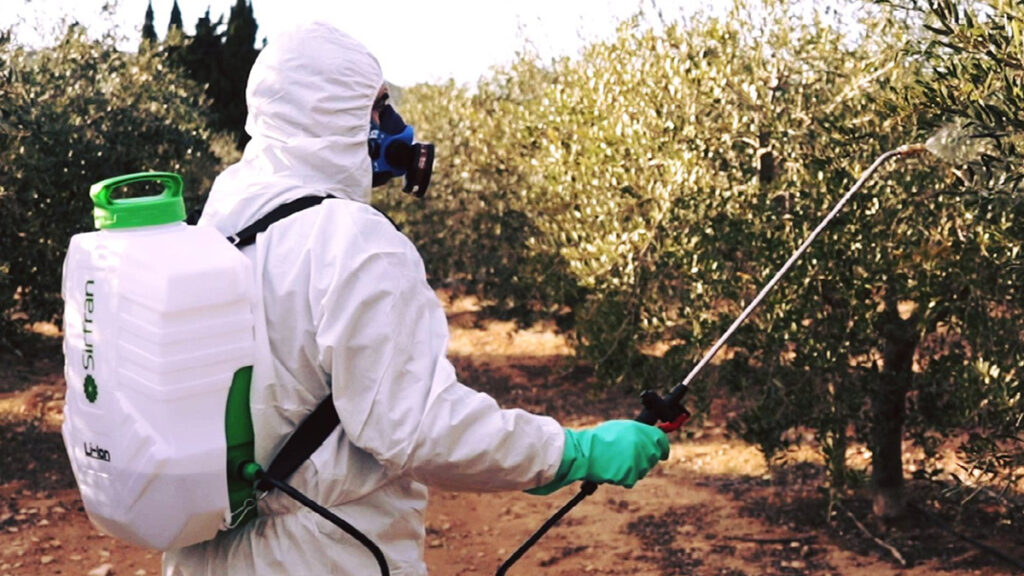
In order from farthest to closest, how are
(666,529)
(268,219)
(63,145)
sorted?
(63,145) < (666,529) < (268,219)

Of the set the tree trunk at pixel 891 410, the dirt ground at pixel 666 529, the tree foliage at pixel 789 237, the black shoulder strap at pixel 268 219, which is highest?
the black shoulder strap at pixel 268 219

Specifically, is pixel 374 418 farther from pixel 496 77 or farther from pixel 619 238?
pixel 496 77

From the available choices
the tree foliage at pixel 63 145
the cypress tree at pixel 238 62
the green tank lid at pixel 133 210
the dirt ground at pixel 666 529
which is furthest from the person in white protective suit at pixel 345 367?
the cypress tree at pixel 238 62

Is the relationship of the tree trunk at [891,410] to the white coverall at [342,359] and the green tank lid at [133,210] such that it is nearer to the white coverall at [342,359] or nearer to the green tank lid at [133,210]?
the white coverall at [342,359]

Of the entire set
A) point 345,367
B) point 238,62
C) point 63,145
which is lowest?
point 238,62

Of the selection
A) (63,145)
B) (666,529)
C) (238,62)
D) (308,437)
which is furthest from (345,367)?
(238,62)

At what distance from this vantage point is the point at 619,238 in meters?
7.69

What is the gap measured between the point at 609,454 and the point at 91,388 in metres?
1.19

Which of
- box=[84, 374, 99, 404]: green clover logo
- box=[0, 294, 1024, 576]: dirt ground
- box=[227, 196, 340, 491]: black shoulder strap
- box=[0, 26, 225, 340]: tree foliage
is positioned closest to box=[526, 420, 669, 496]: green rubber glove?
box=[227, 196, 340, 491]: black shoulder strap

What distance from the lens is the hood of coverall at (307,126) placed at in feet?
9.03

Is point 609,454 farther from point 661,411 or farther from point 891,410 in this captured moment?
point 891,410

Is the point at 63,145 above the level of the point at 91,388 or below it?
below

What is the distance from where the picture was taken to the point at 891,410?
7.71 m

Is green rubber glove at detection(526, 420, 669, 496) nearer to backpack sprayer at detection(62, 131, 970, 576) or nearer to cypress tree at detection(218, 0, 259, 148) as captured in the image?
backpack sprayer at detection(62, 131, 970, 576)
